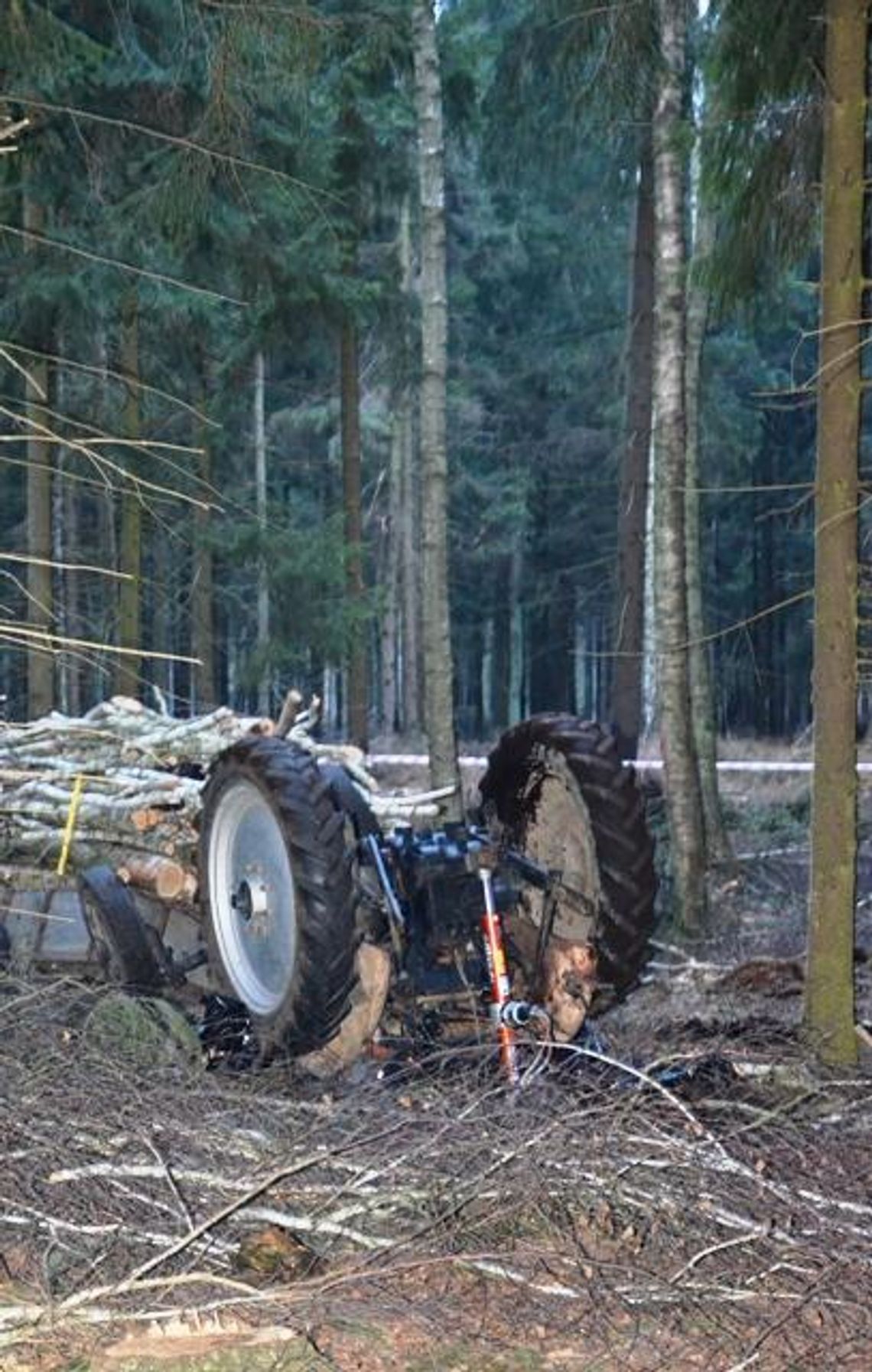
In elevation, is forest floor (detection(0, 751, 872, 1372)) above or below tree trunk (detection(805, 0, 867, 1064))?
below

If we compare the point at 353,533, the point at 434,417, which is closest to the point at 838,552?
the point at 434,417

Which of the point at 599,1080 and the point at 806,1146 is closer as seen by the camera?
the point at 806,1146

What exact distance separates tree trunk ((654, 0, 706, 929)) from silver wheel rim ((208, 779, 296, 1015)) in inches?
217

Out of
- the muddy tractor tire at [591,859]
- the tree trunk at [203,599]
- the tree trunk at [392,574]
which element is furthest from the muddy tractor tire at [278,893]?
the tree trunk at [392,574]

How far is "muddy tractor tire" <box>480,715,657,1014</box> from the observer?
20.6 feet

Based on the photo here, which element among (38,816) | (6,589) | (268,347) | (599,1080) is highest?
(268,347)

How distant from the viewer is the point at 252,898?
6152 millimetres

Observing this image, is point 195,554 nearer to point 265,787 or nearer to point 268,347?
point 268,347

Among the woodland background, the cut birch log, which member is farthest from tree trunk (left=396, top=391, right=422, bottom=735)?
the cut birch log

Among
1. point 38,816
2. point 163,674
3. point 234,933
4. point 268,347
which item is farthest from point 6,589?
point 234,933

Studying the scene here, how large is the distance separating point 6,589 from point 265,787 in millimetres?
23885

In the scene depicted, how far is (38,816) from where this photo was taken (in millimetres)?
8727

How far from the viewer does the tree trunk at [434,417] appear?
13.0 meters

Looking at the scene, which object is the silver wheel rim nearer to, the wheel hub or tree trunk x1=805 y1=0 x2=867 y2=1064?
the wheel hub
